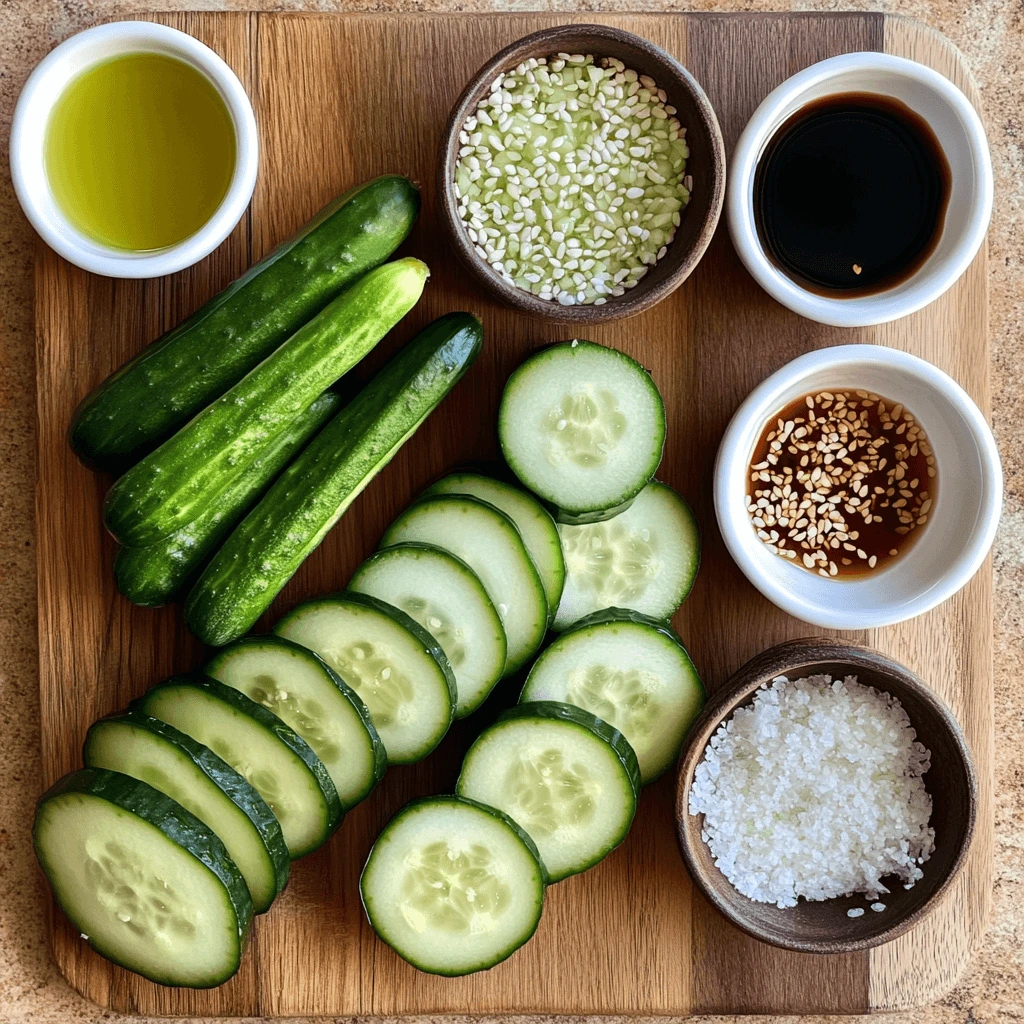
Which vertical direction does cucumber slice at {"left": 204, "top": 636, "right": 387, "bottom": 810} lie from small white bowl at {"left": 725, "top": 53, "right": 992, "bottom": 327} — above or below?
below

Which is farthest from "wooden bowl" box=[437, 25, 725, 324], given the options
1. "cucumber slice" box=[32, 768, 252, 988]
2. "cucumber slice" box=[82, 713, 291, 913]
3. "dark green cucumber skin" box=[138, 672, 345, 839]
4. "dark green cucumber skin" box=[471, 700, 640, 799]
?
"cucumber slice" box=[32, 768, 252, 988]

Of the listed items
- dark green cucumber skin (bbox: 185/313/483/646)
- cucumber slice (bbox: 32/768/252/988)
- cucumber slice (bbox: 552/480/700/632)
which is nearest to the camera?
cucumber slice (bbox: 32/768/252/988)

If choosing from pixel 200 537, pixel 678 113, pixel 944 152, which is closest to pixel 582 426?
pixel 678 113

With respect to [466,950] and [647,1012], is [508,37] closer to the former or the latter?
[466,950]

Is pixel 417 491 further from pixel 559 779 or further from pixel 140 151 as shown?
pixel 140 151

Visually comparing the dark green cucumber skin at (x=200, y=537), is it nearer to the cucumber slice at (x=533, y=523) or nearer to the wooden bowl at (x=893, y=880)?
the cucumber slice at (x=533, y=523)

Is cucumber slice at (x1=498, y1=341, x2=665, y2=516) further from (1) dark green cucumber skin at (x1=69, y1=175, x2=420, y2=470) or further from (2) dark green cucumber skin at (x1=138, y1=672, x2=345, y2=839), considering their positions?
(2) dark green cucumber skin at (x1=138, y1=672, x2=345, y2=839)
